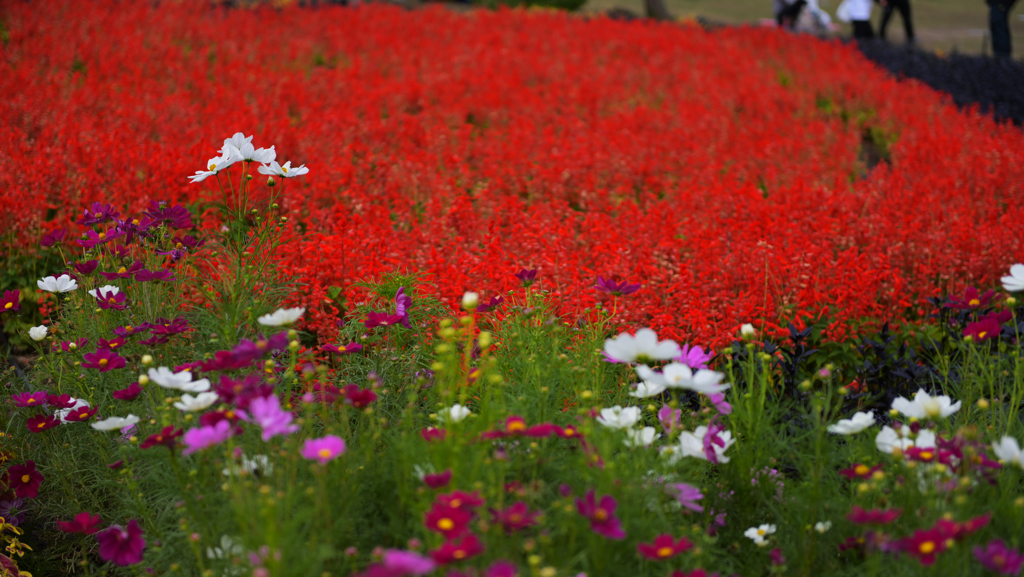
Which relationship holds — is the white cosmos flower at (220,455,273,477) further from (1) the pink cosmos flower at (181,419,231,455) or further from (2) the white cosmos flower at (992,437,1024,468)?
(2) the white cosmos flower at (992,437,1024,468)

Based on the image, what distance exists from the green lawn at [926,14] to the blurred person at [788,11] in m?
6.84

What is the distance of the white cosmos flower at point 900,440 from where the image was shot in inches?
74.2

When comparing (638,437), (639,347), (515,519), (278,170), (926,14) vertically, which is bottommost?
(638,437)

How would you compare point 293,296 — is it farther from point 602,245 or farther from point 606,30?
point 606,30

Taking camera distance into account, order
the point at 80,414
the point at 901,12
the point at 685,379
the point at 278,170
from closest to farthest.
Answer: the point at 685,379 → the point at 80,414 → the point at 278,170 → the point at 901,12

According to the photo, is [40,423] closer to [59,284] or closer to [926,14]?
[59,284]

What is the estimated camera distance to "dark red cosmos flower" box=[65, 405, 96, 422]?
7.20 feet

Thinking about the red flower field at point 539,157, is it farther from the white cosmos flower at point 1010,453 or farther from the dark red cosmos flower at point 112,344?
the white cosmos flower at point 1010,453

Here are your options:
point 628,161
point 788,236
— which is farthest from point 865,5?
point 788,236

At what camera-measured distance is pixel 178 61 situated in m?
7.73

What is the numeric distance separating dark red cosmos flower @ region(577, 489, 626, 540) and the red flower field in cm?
170

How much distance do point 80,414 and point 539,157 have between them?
4.10m

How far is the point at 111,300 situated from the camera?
2566 mm

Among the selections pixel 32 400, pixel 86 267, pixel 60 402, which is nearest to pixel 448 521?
pixel 60 402
